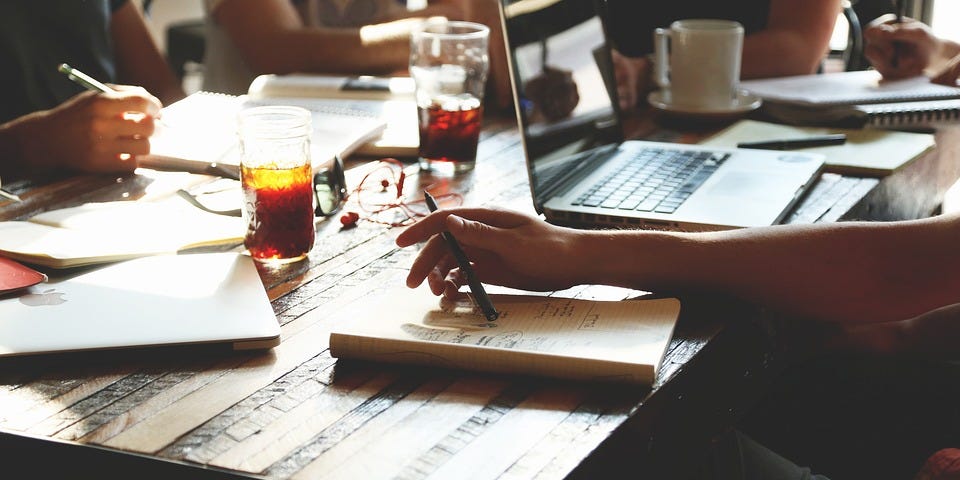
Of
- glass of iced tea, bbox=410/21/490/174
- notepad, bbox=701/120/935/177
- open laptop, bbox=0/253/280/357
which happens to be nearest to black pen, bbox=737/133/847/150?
notepad, bbox=701/120/935/177

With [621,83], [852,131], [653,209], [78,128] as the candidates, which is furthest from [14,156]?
[852,131]

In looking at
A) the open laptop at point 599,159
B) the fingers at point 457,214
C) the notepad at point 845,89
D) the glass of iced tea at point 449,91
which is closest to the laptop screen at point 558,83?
the open laptop at point 599,159

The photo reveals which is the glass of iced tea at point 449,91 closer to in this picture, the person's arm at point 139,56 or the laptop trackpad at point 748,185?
the laptop trackpad at point 748,185

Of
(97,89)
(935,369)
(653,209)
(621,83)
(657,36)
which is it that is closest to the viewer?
(653,209)

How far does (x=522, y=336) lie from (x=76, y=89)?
1.60 meters

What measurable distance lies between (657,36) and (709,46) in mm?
110

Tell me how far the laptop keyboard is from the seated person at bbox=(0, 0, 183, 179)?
68 cm

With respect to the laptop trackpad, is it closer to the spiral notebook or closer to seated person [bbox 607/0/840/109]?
the spiral notebook

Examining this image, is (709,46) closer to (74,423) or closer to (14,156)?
(14,156)

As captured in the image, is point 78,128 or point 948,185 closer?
point 78,128

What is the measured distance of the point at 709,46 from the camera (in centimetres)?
174

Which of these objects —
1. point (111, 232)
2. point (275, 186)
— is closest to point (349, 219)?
point (275, 186)

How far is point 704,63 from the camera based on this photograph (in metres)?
1.75

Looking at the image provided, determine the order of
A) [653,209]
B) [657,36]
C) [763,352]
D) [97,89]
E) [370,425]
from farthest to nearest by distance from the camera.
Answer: [657,36], [97,89], [653,209], [763,352], [370,425]
